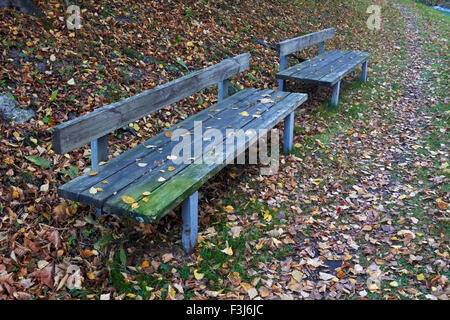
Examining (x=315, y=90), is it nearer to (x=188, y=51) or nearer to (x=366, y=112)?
(x=366, y=112)

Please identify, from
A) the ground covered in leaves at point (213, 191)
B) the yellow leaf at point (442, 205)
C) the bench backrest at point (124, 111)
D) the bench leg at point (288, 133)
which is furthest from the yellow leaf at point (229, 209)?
the yellow leaf at point (442, 205)

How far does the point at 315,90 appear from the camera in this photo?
7086mm

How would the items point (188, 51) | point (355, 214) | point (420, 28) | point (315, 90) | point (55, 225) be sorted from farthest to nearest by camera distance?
point (420, 28), point (315, 90), point (188, 51), point (355, 214), point (55, 225)

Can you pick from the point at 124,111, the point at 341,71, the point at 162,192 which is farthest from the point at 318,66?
the point at 162,192

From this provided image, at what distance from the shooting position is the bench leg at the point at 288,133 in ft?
16.1

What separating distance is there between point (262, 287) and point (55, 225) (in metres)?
1.66

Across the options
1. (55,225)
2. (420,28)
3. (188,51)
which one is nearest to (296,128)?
(188,51)

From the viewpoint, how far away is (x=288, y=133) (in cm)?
495

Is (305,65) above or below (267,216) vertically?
above

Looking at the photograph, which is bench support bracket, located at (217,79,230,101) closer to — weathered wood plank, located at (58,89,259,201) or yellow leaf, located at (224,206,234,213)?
weathered wood plank, located at (58,89,259,201)

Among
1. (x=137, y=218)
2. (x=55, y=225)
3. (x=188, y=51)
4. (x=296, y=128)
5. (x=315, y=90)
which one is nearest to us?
(x=137, y=218)

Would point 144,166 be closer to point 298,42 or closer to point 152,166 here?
point 152,166

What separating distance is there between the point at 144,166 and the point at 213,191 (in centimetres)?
102

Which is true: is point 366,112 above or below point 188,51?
below
